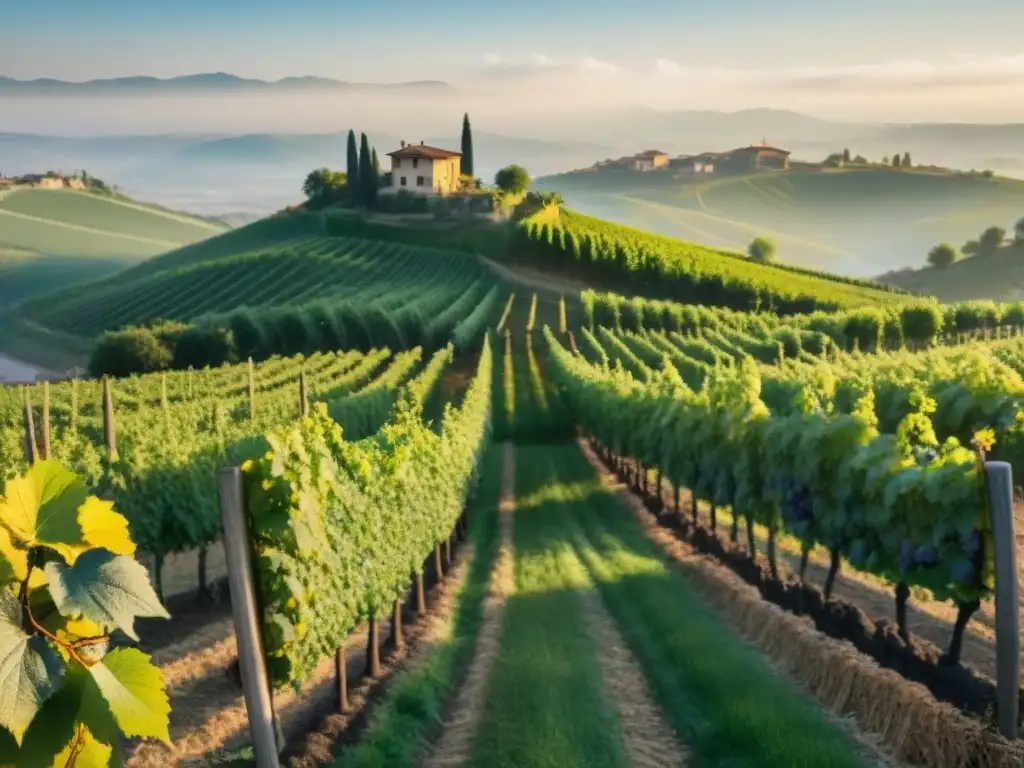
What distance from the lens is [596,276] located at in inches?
3290

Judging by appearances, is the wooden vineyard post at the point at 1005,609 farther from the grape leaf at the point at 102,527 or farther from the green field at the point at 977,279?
the green field at the point at 977,279

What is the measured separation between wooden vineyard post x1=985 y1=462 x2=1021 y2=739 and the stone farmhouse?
96665 mm

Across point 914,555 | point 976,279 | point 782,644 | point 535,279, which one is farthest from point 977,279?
point 914,555

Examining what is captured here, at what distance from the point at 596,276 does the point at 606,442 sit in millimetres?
56162

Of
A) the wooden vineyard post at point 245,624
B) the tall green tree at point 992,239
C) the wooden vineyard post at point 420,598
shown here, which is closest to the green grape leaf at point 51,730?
the wooden vineyard post at point 245,624

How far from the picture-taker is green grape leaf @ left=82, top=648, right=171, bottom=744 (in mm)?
2500

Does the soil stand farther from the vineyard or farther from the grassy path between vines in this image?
the grassy path between vines

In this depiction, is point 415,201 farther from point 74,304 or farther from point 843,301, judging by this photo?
point 843,301

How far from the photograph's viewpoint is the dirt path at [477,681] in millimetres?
8602

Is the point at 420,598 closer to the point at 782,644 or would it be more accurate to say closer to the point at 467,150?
the point at 782,644

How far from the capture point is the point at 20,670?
2.43 m

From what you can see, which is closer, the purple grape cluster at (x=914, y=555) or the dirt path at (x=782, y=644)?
the dirt path at (x=782, y=644)

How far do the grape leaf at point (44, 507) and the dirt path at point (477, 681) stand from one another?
6394 millimetres

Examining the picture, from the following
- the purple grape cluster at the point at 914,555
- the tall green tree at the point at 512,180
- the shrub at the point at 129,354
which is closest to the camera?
the purple grape cluster at the point at 914,555
